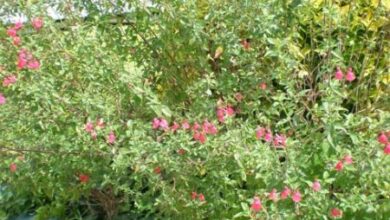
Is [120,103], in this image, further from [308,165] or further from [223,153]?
[308,165]

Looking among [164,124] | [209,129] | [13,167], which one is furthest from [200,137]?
[13,167]

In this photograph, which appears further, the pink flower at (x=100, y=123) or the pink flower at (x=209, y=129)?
the pink flower at (x=100, y=123)

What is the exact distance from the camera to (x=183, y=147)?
2.78 meters

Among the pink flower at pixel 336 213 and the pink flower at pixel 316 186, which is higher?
the pink flower at pixel 316 186

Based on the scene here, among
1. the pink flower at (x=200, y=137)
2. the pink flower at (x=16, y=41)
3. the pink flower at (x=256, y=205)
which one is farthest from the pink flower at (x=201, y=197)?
the pink flower at (x=16, y=41)

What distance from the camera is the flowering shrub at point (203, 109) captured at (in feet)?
8.87

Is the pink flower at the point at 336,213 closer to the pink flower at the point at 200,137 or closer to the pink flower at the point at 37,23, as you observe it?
the pink flower at the point at 200,137

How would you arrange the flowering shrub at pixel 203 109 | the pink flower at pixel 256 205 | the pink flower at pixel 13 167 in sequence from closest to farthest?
1. the pink flower at pixel 256 205
2. the flowering shrub at pixel 203 109
3. the pink flower at pixel 13 167

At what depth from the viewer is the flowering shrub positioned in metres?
2.71

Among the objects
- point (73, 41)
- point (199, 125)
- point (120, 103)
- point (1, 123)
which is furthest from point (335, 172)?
point (1, 123)

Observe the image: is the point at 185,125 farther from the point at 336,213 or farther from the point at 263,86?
the point at 336,213

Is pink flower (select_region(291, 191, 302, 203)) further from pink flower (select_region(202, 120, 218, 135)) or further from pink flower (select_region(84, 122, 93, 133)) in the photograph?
pink flower (select_region(84, 122, 93, 133))

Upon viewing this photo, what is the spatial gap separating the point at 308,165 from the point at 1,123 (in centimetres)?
159

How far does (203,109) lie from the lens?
3160mm
